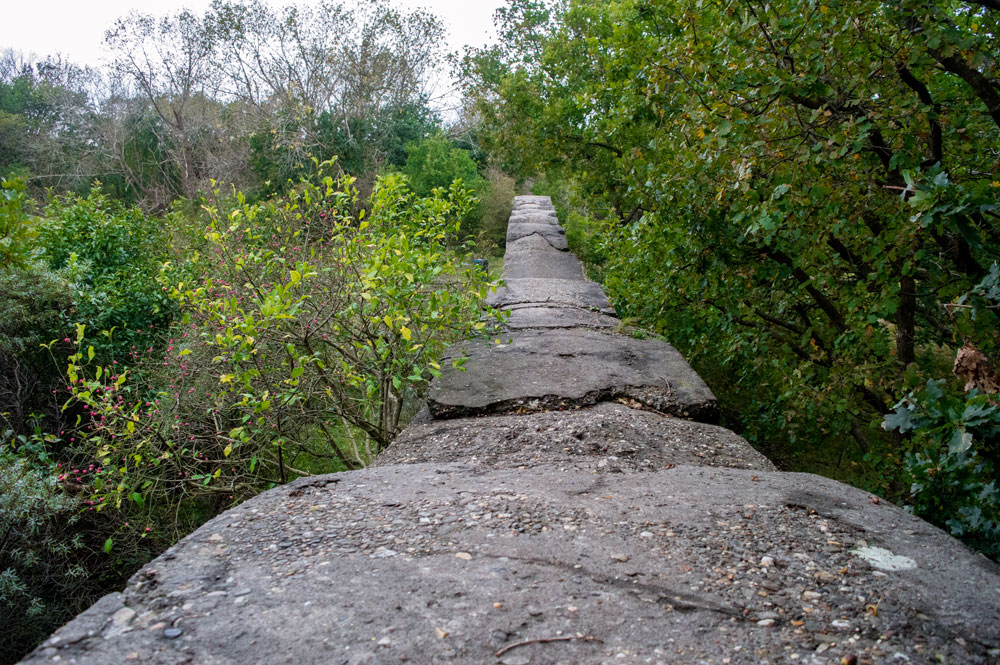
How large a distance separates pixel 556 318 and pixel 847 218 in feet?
6.11

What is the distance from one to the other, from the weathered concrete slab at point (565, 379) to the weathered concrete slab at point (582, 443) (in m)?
0.13

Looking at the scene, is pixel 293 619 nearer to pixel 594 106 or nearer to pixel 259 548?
pixel 259 548

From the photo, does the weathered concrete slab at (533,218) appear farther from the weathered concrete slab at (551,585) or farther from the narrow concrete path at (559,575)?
the weathered concrete slab at (551,585)

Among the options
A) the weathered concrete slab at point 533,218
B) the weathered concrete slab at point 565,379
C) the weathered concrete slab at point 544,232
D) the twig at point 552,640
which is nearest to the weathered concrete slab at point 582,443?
the weathered concrete slab at point 565,379

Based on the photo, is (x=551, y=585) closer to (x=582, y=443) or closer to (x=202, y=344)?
(x=582, y=443)

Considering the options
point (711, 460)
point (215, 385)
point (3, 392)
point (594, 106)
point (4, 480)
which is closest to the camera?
point (711, 460)

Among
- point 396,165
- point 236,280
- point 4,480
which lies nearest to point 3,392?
point 4,480

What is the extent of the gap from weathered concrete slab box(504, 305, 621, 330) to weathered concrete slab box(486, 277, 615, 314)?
0.48 feet

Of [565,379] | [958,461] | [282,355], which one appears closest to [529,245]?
[282,355]

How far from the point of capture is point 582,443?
93.7 inches

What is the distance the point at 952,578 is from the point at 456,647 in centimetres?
103

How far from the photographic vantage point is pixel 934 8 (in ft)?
6.54

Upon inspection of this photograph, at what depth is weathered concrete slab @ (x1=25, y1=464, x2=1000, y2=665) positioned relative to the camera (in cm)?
118

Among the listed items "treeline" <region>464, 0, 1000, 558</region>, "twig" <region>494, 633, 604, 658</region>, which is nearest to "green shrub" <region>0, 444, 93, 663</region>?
"twig" <region>494, 633, 604, 658</region>
